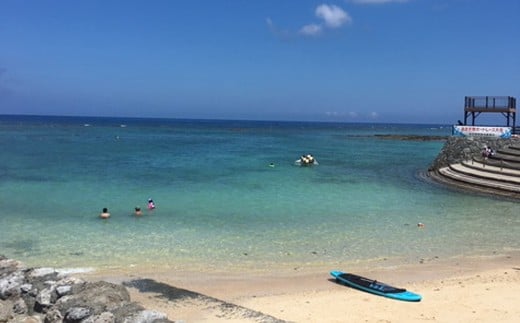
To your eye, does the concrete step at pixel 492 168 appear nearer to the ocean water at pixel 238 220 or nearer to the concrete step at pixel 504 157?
the concrete step at pixel 504 157

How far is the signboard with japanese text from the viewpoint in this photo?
35906 millimetres

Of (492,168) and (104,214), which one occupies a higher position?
(492,168)

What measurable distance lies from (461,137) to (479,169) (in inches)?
237

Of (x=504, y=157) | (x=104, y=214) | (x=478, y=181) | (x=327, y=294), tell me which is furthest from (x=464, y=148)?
(x=327, y=294)

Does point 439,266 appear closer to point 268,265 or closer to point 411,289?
point 411,289

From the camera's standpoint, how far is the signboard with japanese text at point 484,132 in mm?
35906

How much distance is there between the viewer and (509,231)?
17938 mm

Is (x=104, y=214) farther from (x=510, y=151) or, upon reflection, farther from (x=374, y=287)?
(x=510, y=151)

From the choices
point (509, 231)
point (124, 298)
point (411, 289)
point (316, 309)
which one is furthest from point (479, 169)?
point (124, 298)

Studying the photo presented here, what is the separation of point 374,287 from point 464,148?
28.2 meters

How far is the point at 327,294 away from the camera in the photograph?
1115 cm

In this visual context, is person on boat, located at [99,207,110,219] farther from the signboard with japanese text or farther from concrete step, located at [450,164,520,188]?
the signboard with japanese text

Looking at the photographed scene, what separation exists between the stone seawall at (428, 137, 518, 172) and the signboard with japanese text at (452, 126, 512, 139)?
50 centimetres

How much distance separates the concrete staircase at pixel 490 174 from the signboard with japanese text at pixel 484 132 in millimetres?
1709
